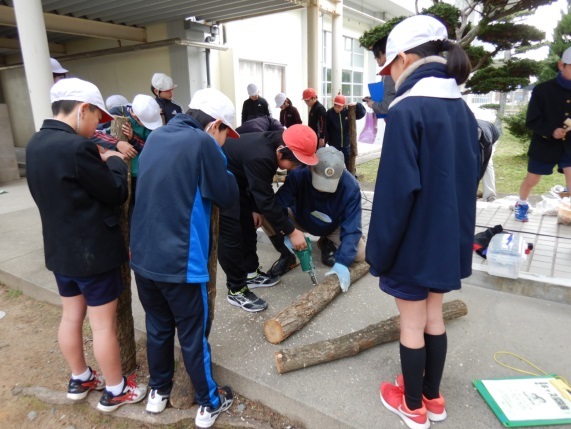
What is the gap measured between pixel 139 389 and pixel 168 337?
1.64 feet

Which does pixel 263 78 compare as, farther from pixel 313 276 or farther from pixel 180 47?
pixel 313 276

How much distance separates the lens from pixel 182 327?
1.97 meters

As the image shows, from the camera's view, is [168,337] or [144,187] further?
[168,337]

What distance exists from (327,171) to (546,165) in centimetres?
268

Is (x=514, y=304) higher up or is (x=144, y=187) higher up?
(x=144, y=187)

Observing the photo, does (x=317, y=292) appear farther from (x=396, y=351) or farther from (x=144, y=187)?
(x=144, y=187)

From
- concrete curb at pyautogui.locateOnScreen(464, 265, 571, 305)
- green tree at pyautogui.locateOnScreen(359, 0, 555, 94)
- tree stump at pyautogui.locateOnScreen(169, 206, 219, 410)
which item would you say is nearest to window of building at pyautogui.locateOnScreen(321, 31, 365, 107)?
green tree at pyautogui.locateOnScreen(359, 0, 555, 94)

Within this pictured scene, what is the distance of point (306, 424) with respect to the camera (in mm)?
2076

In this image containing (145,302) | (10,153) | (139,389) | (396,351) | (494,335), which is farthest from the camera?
(10,153)

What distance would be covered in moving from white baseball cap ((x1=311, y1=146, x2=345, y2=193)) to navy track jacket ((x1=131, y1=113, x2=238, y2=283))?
135cm

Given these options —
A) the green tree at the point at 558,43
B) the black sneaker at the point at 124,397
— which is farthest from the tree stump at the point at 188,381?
the green tree at the point at 558,43

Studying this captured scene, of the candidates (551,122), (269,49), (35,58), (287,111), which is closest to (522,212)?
(551,122)

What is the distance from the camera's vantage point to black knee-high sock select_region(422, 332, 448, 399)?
180 cm

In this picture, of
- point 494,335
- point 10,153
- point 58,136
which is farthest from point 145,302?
point 10,153
